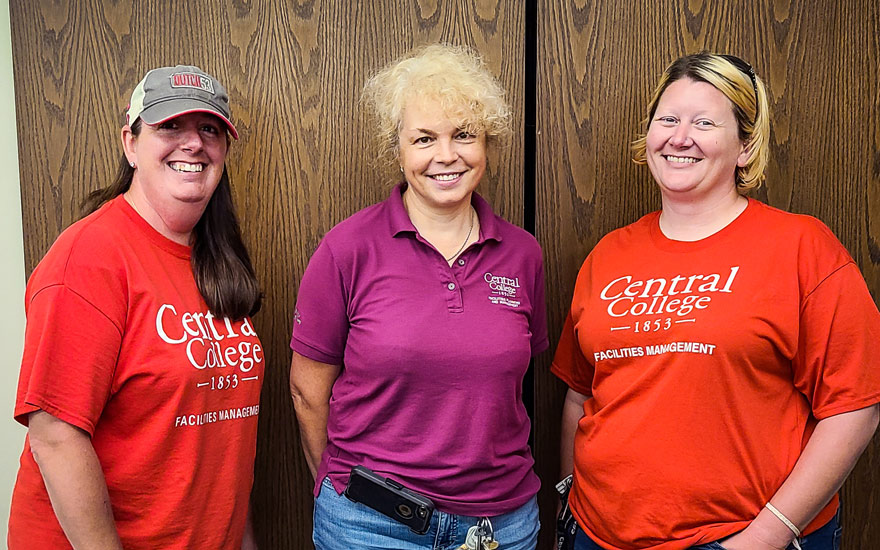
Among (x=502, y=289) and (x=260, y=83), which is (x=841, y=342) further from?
(x=260, y=83)

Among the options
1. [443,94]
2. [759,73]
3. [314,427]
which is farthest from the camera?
[759,73]

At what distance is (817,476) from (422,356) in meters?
0.81

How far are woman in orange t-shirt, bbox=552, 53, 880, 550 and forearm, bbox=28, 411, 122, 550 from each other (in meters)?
1.00

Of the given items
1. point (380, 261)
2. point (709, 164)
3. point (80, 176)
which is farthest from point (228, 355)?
point (709, 164)

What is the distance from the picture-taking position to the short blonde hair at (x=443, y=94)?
1.54 m

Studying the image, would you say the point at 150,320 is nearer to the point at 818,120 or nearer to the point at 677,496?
the point at 677,496

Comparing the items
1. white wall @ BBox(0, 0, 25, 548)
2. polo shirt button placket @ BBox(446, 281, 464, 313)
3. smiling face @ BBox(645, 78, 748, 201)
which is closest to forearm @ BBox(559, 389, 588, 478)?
polo shirt button placket @ BBox(446, 281, 464, 313)

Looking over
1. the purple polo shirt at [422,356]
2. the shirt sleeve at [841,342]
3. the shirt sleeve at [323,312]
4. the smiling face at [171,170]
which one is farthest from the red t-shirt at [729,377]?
the smiling face at [171,170]

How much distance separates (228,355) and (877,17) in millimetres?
1966

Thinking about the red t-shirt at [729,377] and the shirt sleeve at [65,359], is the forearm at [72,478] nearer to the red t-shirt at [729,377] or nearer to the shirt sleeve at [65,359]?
the shirt sleeve at [65,359]

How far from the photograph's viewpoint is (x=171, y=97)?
4.62 ft

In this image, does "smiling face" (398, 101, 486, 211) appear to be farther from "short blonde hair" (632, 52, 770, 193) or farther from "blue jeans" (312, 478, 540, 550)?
"blue jeans" (312, 478, 540, 550)

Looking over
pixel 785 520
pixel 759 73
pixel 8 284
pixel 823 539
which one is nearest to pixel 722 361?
pixel 785 520

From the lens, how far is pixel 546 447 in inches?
80.0
